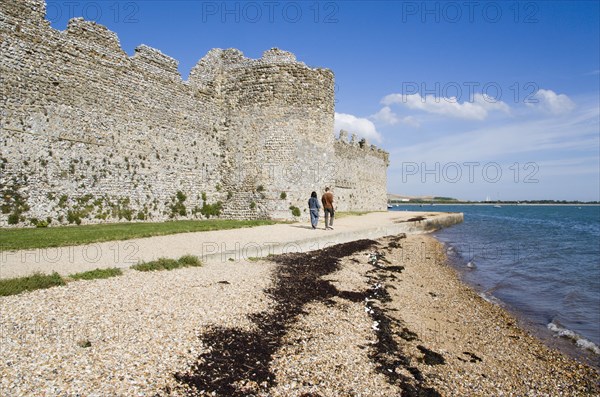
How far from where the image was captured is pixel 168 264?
8062 millimetres

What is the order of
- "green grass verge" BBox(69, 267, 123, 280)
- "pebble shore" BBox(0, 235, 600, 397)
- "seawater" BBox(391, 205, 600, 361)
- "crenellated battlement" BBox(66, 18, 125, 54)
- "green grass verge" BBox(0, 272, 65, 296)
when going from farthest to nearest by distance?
"crenellated battlement" BBox(66, 18, 125, 54) < "seawater" BBox(391, 205, 600, 361) < "green grass verge" BBox(69, 267, 123, 280) < "green grass verge" BBox(0, 272, 65, 296) < "pebble shore" BBox(0, 235, 600, 397)

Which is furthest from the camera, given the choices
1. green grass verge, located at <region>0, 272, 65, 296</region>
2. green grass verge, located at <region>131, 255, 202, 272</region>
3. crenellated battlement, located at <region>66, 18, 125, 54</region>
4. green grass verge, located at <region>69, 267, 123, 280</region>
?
crenellated battlement, located at <region>66, 18, 125, 54</region>

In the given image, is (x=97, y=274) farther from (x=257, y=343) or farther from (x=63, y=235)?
(x=63, y=235)

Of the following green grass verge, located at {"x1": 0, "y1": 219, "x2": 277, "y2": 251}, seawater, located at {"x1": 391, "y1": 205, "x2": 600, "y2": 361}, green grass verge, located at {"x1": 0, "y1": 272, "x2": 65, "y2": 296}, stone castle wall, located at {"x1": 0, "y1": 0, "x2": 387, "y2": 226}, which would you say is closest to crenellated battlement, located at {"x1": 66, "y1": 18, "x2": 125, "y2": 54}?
stone castle wall, located at {"x1": 0, "y1": 0, "x2": 387, "y2": 226}

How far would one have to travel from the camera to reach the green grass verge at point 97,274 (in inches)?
259

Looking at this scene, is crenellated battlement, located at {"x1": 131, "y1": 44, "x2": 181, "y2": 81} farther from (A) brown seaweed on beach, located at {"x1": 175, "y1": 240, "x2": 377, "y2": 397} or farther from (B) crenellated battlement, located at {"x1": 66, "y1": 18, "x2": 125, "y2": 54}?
(A) brown seaweed on beach, located at {"x1": 175, "y1": 240, "x2": 377, "y2": 397}

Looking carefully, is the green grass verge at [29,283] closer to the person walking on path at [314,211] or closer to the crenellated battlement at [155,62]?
the person walking on path at [314,211]

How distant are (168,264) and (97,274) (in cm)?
148

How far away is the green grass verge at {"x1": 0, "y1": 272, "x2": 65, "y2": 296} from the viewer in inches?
218

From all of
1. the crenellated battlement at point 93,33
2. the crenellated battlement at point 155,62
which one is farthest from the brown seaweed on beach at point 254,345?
the crenellated battlement at point 155,62

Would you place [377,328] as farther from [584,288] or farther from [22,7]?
[22,7]

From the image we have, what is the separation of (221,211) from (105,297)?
541 inches

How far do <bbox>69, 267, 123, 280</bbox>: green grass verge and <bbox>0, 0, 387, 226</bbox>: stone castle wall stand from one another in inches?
248

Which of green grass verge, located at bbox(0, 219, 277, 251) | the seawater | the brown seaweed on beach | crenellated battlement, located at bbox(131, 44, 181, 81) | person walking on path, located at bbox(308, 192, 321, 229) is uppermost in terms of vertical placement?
crenellated battlement, located at bbox(131, 44, 181, 81)
